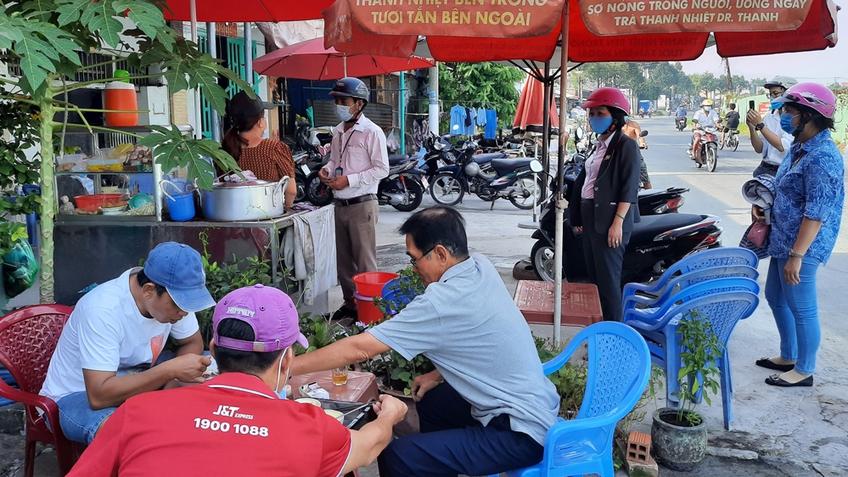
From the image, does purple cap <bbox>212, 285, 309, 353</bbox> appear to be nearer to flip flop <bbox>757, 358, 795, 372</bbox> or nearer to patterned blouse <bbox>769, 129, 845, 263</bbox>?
patterned blouse <bbox>769, 129, 845, 263</bbox>

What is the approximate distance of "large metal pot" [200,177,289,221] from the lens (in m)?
4.43

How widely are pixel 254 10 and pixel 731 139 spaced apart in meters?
20.7

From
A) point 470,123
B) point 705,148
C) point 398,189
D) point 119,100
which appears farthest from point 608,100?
Answer: point 470,123

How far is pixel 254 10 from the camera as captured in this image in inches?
246

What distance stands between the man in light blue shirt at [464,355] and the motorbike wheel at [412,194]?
353 inches

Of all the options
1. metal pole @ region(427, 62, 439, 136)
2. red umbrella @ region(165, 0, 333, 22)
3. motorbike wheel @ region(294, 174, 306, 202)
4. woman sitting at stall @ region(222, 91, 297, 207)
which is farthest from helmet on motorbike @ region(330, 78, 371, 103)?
metal pole @ region(427, 62, 439, 136)

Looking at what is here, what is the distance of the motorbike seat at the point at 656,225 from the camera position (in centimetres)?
607

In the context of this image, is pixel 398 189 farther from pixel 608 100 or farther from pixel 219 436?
pixel 219 436

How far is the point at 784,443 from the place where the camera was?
145 inches

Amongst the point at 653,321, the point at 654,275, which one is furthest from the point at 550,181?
the point at 653,321

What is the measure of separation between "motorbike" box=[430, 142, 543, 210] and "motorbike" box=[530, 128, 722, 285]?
4942 mm

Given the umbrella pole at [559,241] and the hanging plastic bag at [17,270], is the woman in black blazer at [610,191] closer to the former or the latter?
the umbrella pole at [559,241]

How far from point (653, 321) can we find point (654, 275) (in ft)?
8.95

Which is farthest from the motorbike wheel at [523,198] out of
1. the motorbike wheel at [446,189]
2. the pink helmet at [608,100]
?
the pink helmet at [608,100]
